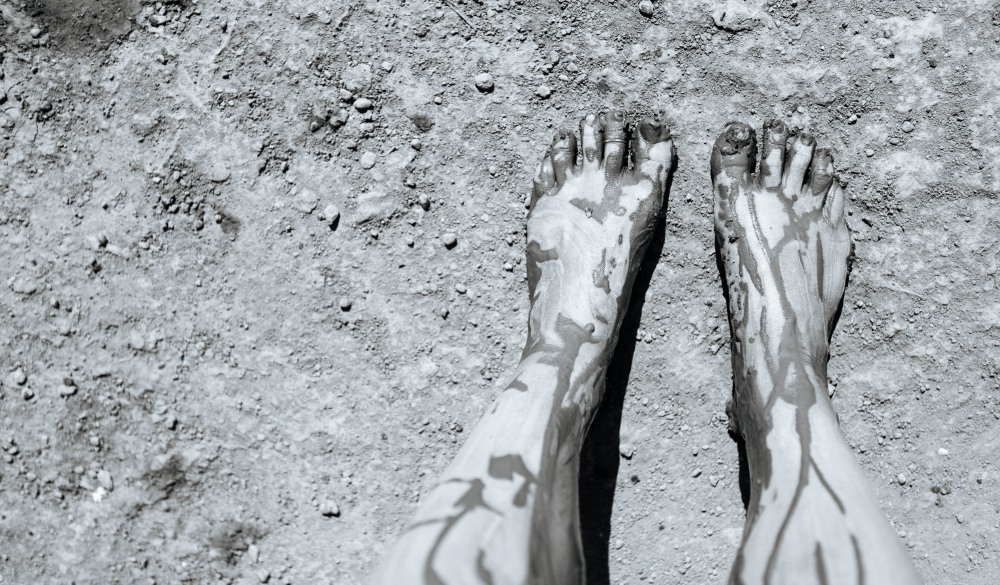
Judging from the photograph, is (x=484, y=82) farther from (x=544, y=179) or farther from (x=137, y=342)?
(x=137, y=342)

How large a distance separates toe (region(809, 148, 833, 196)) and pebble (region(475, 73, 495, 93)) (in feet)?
2.88

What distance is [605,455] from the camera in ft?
6.18

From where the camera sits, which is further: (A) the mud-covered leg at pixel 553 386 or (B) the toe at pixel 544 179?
(B) the toe at pixel 544 179

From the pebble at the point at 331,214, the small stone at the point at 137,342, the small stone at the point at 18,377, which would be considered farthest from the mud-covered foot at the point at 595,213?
the small stone at the point at 18,377

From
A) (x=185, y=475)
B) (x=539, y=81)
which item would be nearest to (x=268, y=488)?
(x=185, y=475)

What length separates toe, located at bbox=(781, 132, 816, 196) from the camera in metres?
1.81

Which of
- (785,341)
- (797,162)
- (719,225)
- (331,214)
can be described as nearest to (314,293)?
(331,214)

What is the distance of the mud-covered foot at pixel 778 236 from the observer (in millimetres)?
1755

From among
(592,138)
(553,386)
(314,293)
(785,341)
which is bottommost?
(314,293)

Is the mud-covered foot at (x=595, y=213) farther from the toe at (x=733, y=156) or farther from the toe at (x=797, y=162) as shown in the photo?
the toe at (x=797, y=162)

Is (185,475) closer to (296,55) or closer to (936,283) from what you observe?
(296,55)

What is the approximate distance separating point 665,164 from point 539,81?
1.33 feet

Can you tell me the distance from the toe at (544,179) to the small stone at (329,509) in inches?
38.2

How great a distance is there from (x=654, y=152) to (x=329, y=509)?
1.29 metres
